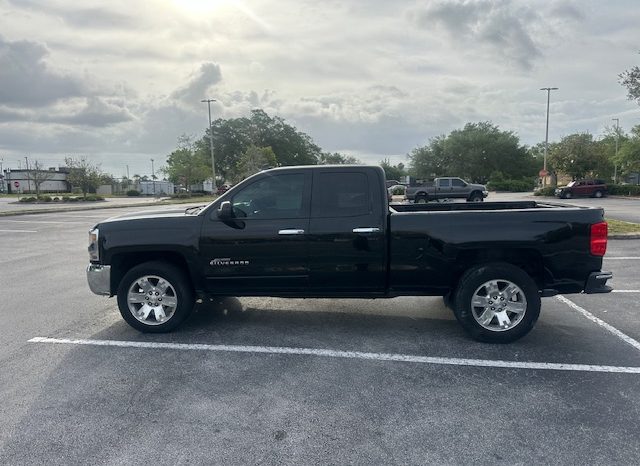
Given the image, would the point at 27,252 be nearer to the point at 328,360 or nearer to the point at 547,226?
the point at 328,360

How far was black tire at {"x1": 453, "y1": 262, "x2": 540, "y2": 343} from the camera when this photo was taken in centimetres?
457

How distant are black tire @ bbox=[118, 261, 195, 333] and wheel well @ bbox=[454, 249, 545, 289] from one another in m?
3.08

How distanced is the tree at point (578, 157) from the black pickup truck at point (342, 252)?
4560cm

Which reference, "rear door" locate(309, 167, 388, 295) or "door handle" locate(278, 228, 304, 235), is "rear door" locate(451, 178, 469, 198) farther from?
"door handle" locate(278, 228, 304, 235)

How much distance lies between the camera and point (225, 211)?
15.5 feet

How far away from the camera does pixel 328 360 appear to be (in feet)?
14.1

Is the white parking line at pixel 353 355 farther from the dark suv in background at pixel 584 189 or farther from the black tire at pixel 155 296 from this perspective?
the dark suv in background at pixel 584 189

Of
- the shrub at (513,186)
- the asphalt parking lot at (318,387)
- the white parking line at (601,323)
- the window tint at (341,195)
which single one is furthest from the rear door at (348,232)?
the shrub at (513,186)

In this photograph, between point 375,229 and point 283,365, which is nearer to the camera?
point 283,365

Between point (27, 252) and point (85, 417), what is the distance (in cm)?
969

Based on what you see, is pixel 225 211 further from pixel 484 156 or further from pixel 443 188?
pixel 484 156

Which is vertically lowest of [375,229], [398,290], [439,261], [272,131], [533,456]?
[533,456]

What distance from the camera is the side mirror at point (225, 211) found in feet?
15.5

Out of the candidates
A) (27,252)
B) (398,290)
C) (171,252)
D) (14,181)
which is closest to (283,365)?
(398,290)
